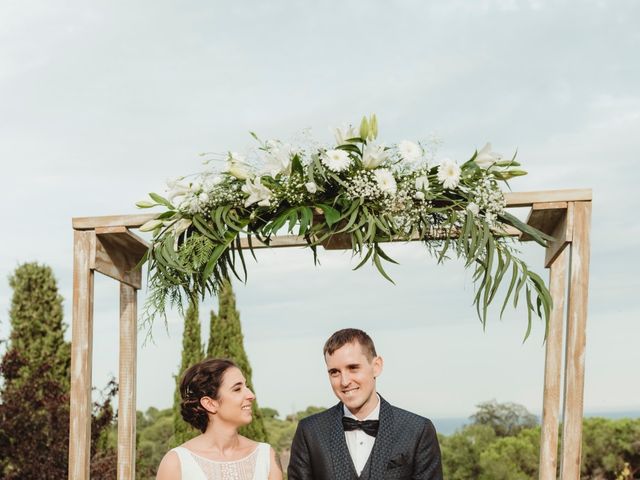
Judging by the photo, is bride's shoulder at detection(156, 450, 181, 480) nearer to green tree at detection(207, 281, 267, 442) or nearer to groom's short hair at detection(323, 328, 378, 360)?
groom's short hair at detection(323, 328, 378, 360)

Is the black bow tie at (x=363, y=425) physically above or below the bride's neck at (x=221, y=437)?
above

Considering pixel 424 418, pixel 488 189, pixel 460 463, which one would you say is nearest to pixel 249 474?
pixel 424 418

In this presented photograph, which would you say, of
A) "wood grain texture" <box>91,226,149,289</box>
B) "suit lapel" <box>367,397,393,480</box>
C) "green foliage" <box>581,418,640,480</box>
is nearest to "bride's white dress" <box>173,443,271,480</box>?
"suit lapel" <box>367,397,393,480</box>

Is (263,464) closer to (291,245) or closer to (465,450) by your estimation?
(291,245)

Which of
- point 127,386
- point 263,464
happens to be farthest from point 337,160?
point 127,386

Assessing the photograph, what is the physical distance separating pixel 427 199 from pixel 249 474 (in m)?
1.82

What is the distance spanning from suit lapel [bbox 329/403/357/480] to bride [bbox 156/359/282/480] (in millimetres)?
Result: 489

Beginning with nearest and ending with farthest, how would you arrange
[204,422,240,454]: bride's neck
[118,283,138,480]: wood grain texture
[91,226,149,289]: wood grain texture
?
[204,422,240,454]: bride's neck, [91,226,149,289]: wood grain texture, [118,283,138,480]: wood grain texture

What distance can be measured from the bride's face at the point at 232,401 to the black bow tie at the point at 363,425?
0.52 meters

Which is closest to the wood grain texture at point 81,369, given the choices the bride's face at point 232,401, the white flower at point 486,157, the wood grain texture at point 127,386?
the wood grain texture at point 127,386

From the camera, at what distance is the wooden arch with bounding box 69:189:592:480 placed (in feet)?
14.8

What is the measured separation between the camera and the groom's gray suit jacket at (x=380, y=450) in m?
4.07

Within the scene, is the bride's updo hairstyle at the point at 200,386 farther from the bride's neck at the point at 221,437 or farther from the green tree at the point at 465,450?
the green tree at the point at 465,450

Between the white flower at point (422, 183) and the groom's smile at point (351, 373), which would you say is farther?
the white flower at point (422, 183)
